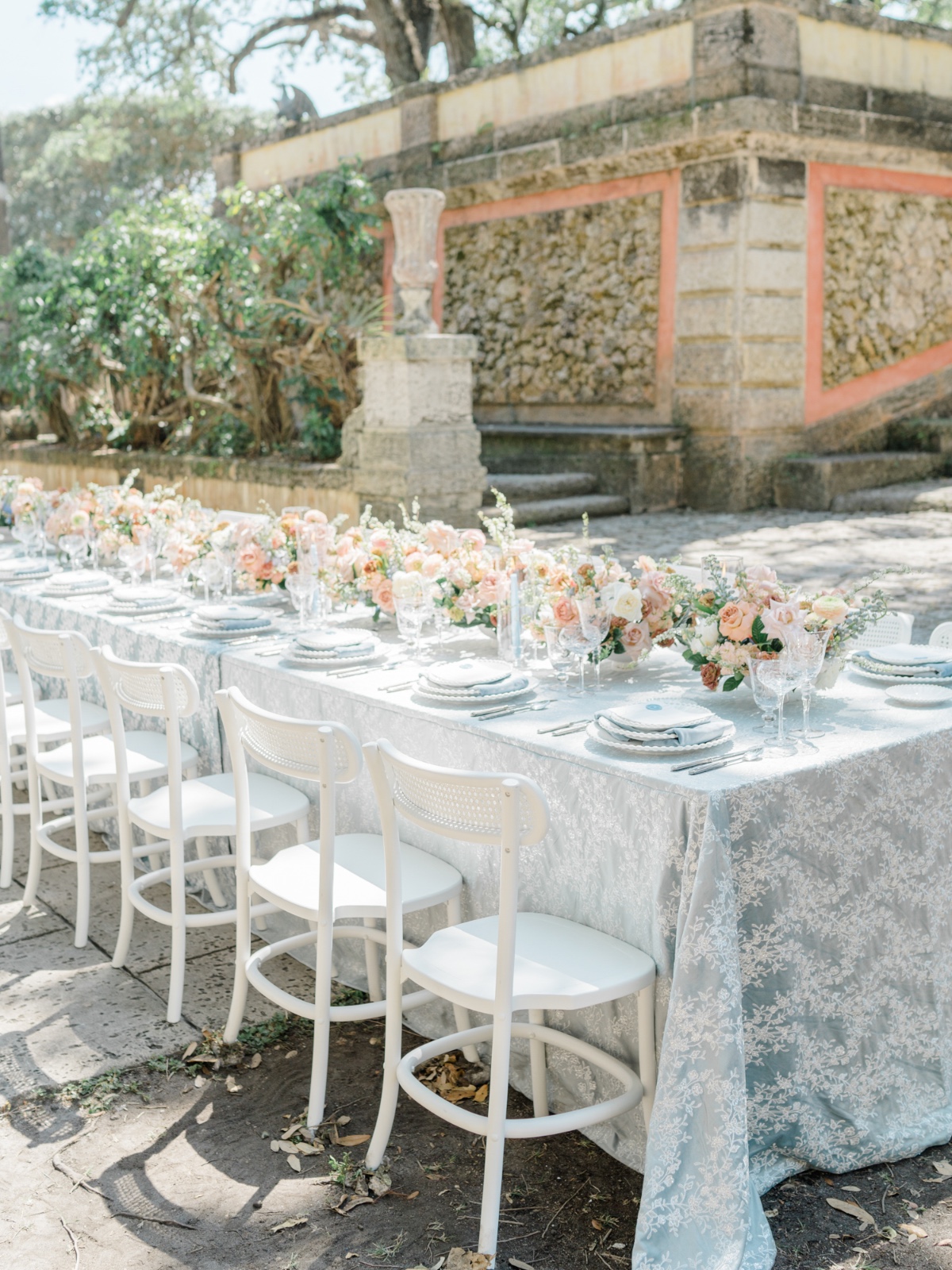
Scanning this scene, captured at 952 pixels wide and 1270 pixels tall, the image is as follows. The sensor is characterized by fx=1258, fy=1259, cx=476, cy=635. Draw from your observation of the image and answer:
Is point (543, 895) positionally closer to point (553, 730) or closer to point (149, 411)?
point (553, 730)

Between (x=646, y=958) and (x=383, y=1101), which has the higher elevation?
(x=646, y=958)

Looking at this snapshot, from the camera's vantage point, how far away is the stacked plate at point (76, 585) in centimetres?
464

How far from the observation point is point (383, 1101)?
2.53m

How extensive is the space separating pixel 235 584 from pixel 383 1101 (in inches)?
93.3

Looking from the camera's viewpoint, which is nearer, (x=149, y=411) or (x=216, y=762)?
(x=216, y=762)

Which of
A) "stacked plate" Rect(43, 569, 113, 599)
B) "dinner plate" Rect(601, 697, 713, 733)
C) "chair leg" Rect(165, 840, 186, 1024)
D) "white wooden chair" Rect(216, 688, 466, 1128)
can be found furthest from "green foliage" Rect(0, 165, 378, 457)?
"dinner plate" Rect(601, 697, 713, 733)

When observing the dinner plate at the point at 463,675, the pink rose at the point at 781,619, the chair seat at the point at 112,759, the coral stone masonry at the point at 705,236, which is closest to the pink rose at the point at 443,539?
the dinner plate at the point at 463,675

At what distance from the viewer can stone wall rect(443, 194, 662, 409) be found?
1112cm

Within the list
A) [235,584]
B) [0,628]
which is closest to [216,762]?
Result: [235,584]

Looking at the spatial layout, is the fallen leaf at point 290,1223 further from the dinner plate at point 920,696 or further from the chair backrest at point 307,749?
the dinner plate at point 920,696

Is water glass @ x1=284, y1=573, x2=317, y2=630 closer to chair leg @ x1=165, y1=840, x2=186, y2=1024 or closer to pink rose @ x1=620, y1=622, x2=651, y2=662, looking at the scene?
chair leg @ x1=165, y1=840, x2=186, y2=1024

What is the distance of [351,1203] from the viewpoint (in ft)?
7.92

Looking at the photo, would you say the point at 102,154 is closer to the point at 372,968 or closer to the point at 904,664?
the point at 372,968

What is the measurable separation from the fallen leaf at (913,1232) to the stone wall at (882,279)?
9461 mm
